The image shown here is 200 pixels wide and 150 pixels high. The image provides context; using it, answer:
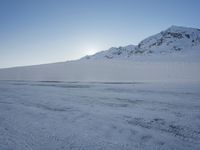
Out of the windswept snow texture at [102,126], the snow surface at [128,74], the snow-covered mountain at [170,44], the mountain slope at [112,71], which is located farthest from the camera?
the snow-covered mountain at [170,44]

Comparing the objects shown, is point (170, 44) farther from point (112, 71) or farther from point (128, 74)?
point (128, 74)

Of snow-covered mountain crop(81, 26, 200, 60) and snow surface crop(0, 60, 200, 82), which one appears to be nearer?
snow surface crop(0, 60, 200, 82)

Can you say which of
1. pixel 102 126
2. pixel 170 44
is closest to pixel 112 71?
pixel 102 126

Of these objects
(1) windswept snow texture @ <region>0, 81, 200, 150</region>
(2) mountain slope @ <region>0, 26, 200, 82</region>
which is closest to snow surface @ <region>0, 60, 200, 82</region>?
(2) mountain slope @ <region>0, 26, 200, 82</region>

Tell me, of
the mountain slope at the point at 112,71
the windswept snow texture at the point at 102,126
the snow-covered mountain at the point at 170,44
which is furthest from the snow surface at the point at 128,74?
the snow-covered mountain at the point at 170,44

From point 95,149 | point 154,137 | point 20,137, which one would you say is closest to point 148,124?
point 154,137

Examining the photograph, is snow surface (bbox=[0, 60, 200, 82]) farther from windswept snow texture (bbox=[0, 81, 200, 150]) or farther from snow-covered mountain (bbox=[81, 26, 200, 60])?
snow-covered mountain (bbox=[81, 26, 200, 60])

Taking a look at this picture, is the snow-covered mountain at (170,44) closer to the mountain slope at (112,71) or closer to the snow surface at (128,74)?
the mountain slope at (112,71)

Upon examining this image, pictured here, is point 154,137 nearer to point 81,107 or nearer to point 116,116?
point 116,116

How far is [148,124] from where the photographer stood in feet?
15.5

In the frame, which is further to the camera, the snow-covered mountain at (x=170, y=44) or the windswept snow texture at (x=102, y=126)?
the snow-covered mountain at (x=170, y=44)

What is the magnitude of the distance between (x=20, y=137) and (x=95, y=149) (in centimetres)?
153

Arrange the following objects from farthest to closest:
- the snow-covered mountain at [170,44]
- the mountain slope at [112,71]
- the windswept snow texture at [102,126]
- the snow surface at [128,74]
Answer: the snow-covered mountain at [170,44] < the mountain slope at [112,71] < the snow surface at [128,74] < the windswept snow texture at [102,126]

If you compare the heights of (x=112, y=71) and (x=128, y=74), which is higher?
(x=112, y=71)
